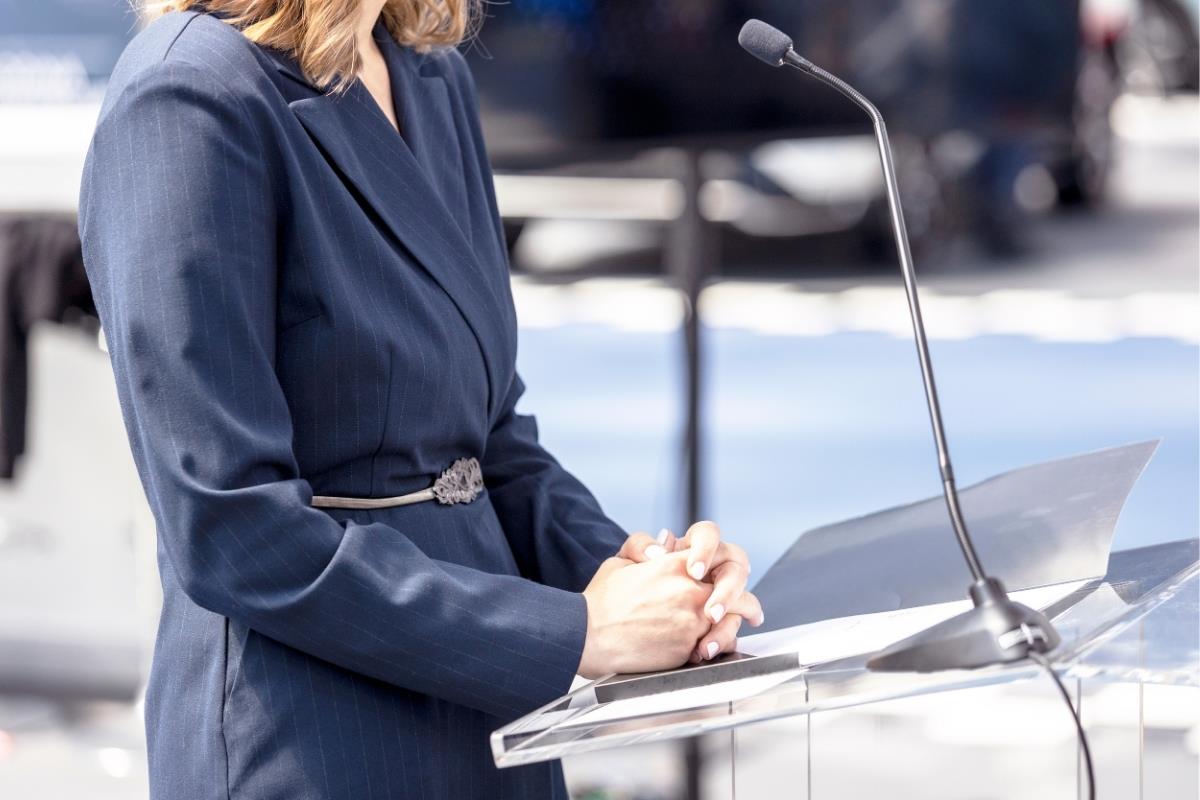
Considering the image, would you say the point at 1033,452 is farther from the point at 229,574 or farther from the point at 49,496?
the point at 229,574

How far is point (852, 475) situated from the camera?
4.92 meters

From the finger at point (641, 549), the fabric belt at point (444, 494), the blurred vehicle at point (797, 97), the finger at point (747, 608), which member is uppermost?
the blurred vehicle at point (797, 97)

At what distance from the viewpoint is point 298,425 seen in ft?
3.28

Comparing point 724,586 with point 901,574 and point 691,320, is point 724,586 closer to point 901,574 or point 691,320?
point 901,574

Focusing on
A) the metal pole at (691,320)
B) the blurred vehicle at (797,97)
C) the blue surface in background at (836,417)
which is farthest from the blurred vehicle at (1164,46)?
the metal pole at (691,320)

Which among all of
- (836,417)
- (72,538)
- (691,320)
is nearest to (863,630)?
(691,320)

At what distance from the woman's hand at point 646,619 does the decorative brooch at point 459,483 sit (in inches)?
6.1

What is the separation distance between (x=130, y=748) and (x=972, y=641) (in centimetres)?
262

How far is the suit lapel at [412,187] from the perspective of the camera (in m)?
1.03

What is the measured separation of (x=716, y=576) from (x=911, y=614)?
0.14 m

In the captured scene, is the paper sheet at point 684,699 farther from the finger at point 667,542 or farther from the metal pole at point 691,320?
the metal pole at point 691,320

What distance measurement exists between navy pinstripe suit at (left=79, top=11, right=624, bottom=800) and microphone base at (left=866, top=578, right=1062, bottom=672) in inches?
9.4

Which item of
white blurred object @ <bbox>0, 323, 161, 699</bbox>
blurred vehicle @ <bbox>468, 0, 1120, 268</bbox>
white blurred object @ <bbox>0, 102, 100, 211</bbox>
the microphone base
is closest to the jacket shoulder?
the microphone base

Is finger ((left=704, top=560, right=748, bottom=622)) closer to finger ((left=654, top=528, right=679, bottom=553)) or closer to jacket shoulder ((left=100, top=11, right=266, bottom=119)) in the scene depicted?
finger ((left=654, top=528, right=679, bottom=553))
